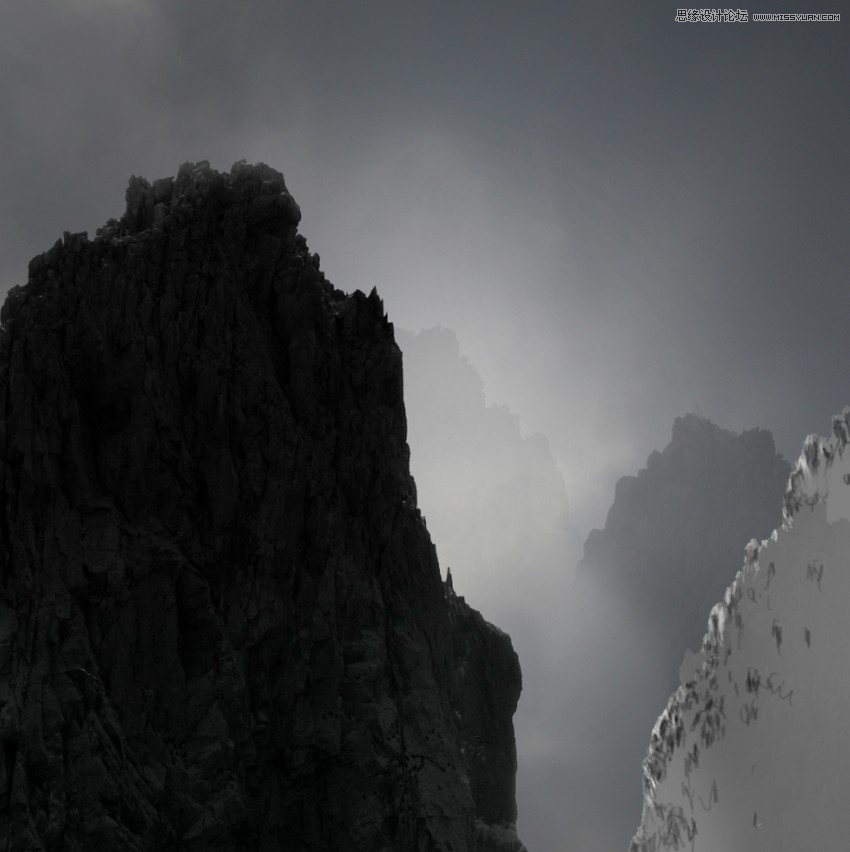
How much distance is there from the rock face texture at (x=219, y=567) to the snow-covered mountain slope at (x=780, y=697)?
14.1 metres

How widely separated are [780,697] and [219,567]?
2777 centimetres

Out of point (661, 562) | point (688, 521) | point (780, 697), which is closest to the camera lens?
point (780, 697)

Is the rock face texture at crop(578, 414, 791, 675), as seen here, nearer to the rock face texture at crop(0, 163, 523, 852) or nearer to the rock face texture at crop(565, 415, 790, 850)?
the rock face texture at crop(565, 415, 790, 850)

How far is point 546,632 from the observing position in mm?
184625

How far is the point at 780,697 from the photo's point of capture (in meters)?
43.1

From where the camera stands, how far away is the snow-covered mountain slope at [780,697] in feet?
131

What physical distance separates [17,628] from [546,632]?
145674mm

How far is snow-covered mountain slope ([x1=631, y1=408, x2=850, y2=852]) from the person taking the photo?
40.0 meters

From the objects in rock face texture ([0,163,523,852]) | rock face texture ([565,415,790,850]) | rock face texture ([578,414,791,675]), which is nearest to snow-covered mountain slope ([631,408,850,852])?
rock face texture ([0,163,523,852])

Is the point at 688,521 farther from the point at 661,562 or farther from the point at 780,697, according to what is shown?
the point at 780,697

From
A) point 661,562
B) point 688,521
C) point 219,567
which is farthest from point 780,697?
point 688,521

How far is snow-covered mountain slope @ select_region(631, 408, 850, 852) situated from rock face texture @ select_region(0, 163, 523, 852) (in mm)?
14083

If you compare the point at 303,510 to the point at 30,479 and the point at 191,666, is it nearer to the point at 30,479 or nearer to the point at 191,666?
the point at 191,666

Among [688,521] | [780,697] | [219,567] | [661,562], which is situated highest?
[688,521]
